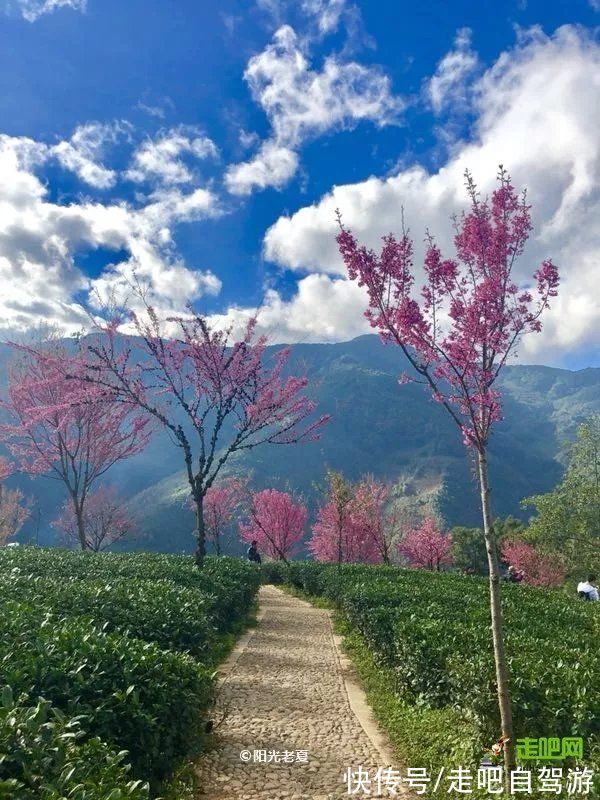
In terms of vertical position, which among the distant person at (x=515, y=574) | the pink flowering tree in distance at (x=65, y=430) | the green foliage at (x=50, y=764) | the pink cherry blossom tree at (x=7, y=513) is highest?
the pink flowering tree in distance at (x=65, y=430)

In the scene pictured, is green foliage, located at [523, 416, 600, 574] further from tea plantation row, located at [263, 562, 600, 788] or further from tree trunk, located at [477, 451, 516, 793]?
tree trunk, located at [477, 451, 516, 793]

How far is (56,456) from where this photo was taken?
21828mm

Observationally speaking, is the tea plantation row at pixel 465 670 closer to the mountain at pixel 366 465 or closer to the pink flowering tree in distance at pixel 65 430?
the pink flowering tree in distance at pixel 65 430

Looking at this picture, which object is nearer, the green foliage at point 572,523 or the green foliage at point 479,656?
the green foliage at point 479,656

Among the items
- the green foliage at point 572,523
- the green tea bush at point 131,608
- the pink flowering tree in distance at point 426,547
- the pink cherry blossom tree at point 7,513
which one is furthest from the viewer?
the pink flowering tree in distance at point 426,547

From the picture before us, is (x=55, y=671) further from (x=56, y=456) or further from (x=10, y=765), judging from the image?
(x=56, y=456)

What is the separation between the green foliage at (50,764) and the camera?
92.9 inches

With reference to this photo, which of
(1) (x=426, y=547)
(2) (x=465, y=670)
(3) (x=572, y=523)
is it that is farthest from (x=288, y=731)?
(1) (x=426, y=547)

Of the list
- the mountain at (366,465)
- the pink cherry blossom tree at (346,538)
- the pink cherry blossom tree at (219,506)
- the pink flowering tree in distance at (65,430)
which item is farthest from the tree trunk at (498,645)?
the mountain at (366,465)

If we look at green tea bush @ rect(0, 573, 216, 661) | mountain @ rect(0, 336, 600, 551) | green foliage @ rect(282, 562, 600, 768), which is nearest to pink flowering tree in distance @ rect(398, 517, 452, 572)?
green foliage @ rect(282, 562, 600, 768)

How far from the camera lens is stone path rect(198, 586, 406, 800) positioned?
4.84 m

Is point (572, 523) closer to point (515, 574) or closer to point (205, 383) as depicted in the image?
point (515, 574)

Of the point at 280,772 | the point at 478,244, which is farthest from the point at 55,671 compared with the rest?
the point at 478,244

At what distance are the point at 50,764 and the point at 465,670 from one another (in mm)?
4396
